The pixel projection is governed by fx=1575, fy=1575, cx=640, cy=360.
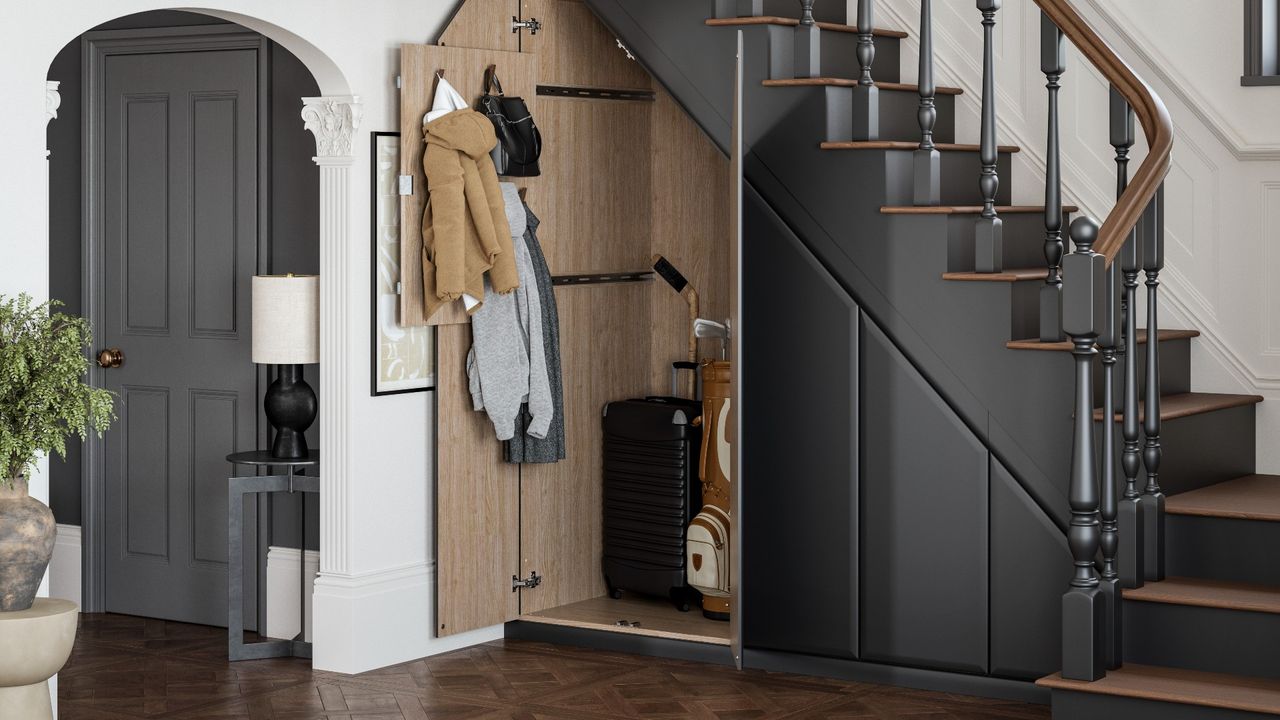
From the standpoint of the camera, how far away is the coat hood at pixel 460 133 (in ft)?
18.1

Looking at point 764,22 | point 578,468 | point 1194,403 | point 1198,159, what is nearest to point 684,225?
point 578,468

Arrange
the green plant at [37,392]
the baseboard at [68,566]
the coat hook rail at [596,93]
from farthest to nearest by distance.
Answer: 1. the baseboard at [68,566]
2. the coat hook rail at [596,93]
3. the green plant at [37,392]

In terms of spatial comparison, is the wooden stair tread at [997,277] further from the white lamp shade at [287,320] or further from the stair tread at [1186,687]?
the white lamp shade at [287,320]

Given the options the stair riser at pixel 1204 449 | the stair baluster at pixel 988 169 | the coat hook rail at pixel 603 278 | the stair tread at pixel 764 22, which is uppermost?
the stair tread at pixel 764 22

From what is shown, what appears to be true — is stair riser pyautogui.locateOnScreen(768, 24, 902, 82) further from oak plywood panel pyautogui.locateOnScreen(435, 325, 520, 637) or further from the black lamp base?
the black lamp base

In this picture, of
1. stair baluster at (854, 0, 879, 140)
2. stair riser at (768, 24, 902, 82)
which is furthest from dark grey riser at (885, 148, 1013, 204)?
stair riser at (768, 24, 902, 82)

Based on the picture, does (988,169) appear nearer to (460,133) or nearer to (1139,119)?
(1139,119)

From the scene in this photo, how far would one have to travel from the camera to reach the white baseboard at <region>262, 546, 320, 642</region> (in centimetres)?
593

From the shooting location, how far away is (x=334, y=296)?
5531mm

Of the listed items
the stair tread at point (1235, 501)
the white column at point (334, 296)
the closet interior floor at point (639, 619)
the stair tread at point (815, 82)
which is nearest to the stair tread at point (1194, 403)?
the stair tread at point (1235, 501)

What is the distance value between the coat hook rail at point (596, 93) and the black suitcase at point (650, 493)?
124cm

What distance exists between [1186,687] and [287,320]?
10.6ft

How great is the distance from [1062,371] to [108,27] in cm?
408

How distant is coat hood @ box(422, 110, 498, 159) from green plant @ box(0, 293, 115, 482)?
1.70 metres
